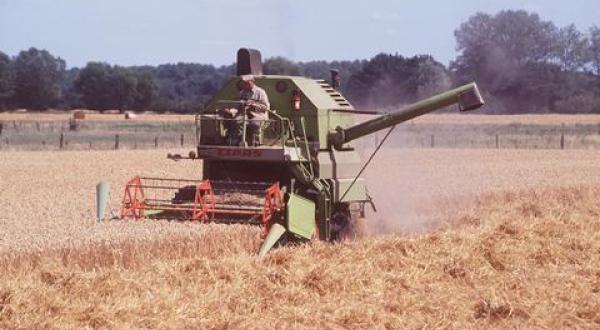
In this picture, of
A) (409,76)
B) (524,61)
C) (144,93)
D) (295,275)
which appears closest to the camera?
(295,275)

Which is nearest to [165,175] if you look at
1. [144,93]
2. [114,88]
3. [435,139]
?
[435,139]

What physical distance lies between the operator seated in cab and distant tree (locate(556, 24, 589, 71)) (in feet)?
130

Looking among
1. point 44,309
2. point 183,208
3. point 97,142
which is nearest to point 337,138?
point 183,208

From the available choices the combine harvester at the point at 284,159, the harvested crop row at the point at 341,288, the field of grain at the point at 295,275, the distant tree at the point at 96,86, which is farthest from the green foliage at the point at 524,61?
the distant tree at the point at 96,86

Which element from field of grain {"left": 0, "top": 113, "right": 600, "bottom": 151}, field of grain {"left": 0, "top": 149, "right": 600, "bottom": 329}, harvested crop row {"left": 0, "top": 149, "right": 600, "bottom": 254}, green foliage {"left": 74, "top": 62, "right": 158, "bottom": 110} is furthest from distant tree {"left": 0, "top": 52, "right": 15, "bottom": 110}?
field of grain {"left": 0, "top": 149, "right": 600, "bottom": 329}

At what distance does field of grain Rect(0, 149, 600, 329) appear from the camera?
8.82m

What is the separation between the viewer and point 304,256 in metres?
11.4

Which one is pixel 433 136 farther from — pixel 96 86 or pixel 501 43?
pixel 96 86

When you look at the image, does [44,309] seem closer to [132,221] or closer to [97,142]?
[132,221]

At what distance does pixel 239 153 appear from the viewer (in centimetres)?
1459

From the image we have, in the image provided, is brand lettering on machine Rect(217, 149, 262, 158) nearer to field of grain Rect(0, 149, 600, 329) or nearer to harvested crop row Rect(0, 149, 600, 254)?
field of grain Rect(0, 149, 600, 329)

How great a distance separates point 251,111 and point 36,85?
88.0 m

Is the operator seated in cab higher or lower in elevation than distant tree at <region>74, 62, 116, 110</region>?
lower

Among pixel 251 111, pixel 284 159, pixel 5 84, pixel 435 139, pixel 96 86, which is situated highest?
pixel 5 84
